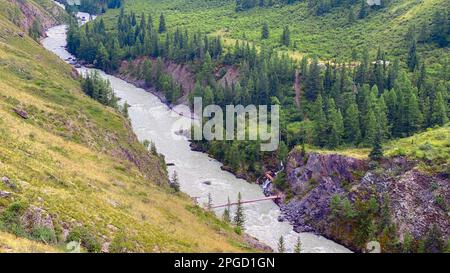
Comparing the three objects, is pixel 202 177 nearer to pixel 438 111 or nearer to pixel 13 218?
pixel 438 111

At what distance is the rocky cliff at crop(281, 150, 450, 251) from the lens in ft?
247

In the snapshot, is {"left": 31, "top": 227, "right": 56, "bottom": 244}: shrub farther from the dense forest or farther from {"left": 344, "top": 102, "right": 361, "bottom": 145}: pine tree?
{"left": 344, "top": 102, "right": 361, "bottom": 145}: pine tree

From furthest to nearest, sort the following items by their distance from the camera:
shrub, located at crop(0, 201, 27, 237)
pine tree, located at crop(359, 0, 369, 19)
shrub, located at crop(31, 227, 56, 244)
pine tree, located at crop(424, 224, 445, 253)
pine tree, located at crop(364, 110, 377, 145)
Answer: pine tree, located at crop(359, 0, 369, 19)
pine tree, located at crop(364, 110, 377, 145)
pine tree, located at crop(424, 224, 445, 253)
shrub, located at crop(31, 227, 56, 244)
shrub, located at crop(0, 201, 27, 237)

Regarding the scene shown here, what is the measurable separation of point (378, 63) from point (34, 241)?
101761 millimetres

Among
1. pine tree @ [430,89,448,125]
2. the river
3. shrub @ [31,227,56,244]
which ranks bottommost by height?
the river

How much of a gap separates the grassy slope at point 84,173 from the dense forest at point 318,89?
3156 cm

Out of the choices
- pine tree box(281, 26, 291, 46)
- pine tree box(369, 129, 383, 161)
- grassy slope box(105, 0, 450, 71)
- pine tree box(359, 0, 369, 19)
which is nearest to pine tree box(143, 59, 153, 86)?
grassy slope box(105, 0, 450, 71)

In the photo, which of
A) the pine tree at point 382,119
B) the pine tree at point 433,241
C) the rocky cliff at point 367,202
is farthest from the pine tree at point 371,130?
the pine tree at point 433,241

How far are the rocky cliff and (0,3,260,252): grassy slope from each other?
76.7 ft

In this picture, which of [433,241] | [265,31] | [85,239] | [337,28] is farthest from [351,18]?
[85,239]

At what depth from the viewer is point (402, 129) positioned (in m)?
95.4

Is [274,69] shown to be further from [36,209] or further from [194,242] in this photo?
[36,209]

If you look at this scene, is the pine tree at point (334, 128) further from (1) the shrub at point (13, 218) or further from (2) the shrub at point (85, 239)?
(1) the shrub at point (13, 218)
